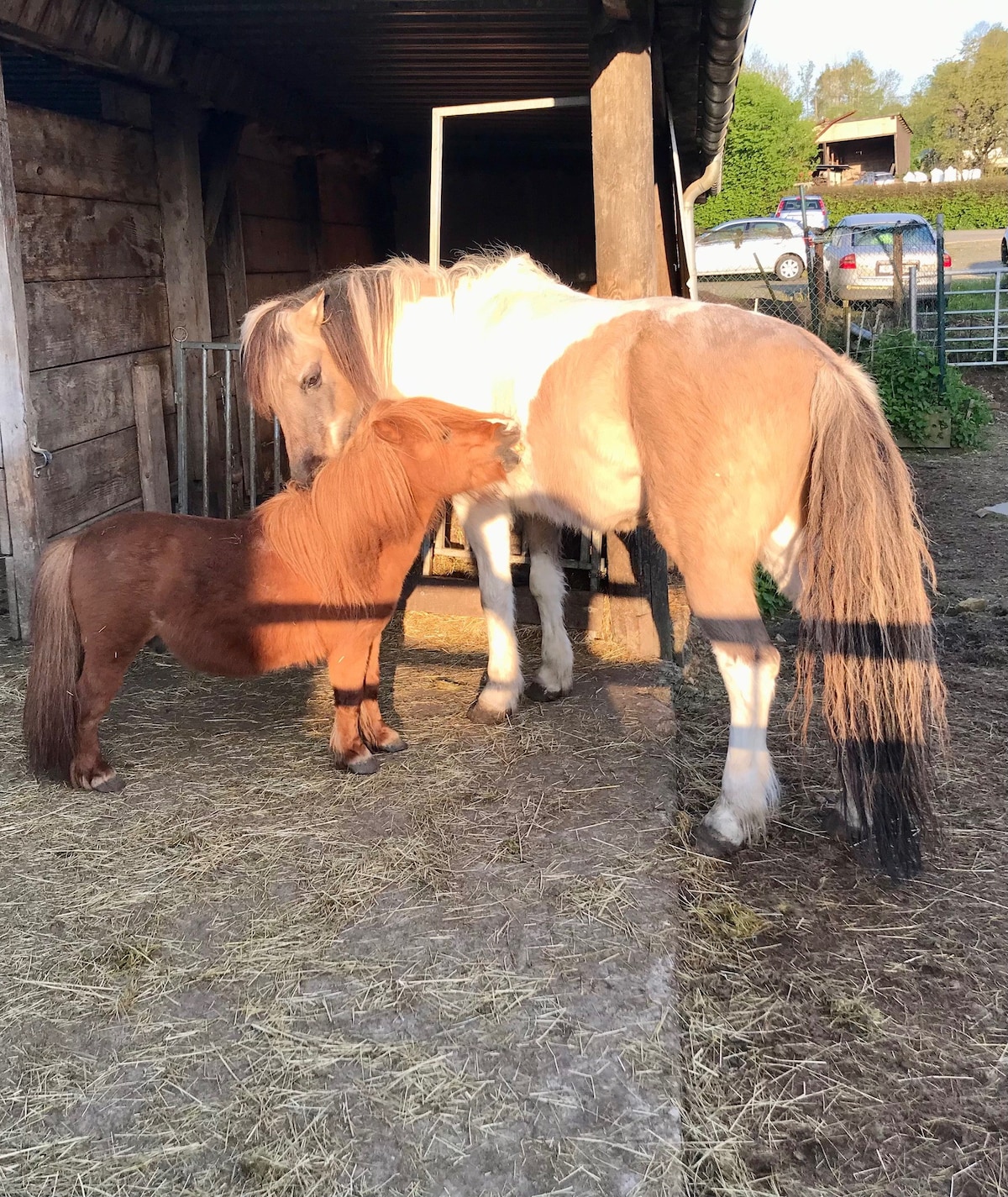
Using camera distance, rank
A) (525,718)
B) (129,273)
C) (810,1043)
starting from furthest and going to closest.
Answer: (129,273)
(525,718)
(810,1043)

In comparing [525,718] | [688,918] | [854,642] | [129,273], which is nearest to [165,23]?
[129,273]

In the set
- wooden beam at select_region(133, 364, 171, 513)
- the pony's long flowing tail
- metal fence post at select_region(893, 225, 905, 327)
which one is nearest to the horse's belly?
the pony's long flowing tail

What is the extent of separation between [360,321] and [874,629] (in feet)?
7.40

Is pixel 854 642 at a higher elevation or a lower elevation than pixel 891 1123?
higher

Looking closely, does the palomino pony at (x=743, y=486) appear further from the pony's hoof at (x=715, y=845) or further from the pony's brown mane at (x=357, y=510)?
the pony's brown mane at (x=357, y=510)

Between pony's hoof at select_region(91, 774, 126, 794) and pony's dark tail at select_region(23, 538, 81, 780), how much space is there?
164mm

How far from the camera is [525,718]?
4.01 meters

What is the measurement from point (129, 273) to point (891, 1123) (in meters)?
5.41

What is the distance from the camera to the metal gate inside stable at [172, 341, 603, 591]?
16.4 feet

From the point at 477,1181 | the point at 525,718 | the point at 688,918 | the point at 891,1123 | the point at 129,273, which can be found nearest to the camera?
the point at 477,1181

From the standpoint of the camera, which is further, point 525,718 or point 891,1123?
point 525,718

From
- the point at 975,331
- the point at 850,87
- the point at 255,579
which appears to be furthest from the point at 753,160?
the point at 850,87

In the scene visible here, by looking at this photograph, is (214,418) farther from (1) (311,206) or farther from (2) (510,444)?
(2) (510,444)

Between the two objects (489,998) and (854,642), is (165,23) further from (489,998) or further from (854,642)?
(489,998)
